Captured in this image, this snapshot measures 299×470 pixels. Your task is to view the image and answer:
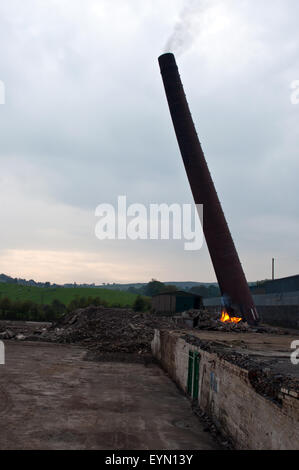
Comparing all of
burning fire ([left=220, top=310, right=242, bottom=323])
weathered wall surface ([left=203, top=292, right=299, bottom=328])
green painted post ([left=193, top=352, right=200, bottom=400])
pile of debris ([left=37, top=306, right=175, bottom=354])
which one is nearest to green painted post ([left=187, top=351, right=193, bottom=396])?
green painted post ([left=193, top=352, right=200, bottom=400])

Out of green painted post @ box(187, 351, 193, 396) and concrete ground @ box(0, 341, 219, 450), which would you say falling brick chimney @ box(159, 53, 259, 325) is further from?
green painted post @ box(187, 351, 193, 396)

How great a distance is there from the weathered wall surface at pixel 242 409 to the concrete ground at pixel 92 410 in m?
0.70

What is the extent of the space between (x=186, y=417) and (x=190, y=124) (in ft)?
71.2

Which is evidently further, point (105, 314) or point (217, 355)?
point (105, 314)

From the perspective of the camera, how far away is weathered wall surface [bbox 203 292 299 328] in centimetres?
2631

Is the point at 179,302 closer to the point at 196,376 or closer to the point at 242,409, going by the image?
the point at 196,376

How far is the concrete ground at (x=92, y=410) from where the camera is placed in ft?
27.7

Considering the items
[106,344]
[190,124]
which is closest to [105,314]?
[106,344]

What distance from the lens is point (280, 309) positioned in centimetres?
2827

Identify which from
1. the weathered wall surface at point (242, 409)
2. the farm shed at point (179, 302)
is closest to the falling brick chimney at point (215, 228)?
the weathered wall surface at point (242, 409)

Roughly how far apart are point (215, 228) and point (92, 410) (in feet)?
57.7

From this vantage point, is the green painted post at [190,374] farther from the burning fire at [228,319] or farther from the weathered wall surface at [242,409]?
the burning fire at [228,319]
